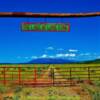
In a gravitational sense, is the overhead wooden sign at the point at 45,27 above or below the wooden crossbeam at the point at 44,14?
below

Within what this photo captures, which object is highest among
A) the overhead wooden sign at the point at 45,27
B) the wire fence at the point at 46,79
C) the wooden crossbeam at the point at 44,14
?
the wooden crossbeam at the point at 44,14

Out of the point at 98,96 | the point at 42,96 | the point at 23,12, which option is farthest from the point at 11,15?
the point at 98,96

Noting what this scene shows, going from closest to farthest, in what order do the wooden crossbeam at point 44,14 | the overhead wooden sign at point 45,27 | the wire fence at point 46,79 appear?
the overhead wooden sign at point 45,27 → the wooden crossbeam at point 44,14 → the wire fence at point 46,79

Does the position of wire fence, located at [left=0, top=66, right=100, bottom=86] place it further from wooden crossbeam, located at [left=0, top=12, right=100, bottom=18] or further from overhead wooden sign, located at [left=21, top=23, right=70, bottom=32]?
overhead wooden sign, located at [left=21, top=23, right=70, bottom=32]

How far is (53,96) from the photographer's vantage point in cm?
2147

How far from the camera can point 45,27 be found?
1909 cm

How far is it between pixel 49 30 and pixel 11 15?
5627mm

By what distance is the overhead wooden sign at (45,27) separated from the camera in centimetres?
1909

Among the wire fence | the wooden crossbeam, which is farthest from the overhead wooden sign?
the wire fence

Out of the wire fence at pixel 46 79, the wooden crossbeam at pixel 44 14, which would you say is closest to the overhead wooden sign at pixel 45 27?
the wooden crossbeam at pixel 44 14

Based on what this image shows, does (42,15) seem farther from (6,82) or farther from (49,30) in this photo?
(6,82)

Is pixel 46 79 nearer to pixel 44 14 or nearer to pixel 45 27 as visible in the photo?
pixel 44 14

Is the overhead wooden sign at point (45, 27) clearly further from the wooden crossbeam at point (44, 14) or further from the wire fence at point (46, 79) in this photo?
the wire fence at point (46, 79)

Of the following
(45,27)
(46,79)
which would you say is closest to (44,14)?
(45,27)
